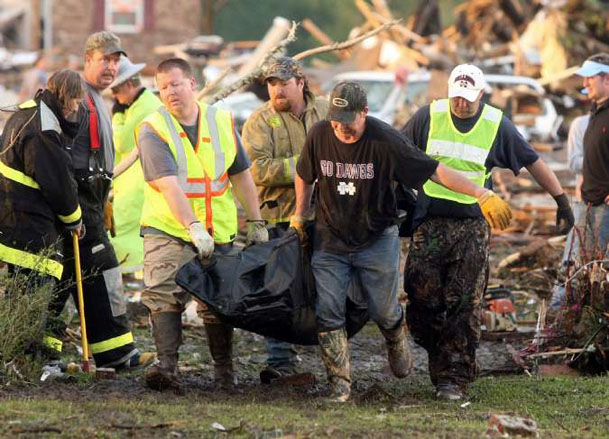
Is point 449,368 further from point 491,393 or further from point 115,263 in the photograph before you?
point 115,263

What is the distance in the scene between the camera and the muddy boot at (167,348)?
7422 millimetres

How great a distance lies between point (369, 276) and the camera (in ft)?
24.7

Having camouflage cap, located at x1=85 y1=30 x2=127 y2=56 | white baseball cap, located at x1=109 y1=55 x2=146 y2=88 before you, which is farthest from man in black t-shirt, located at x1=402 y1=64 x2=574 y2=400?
white baseball cap, located at x1=109 y1=55 x2=146 y2=88

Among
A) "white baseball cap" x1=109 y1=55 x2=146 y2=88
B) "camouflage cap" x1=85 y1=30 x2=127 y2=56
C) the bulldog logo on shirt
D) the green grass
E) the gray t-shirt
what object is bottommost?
the green grass

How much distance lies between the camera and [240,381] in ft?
27.2

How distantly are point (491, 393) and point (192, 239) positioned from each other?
207cm

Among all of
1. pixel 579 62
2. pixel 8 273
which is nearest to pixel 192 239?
pixel 8 273

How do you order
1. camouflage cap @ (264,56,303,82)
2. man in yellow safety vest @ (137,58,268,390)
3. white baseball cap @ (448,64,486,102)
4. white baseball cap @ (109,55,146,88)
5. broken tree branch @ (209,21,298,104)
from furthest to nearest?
broken tree branch @ (209,21,298,104) → white baseball cap @ (109,55,146,88) → camouflage cap @ (264,56,303,82) → white baseball cap @ (448,64,486,102) → man in yellow safety vest @ (137,58,268,390)

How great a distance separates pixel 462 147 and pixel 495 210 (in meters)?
0.65

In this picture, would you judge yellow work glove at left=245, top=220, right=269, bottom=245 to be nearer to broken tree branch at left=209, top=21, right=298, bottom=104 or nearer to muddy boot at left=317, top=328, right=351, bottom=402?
muddy boot at left=317, top=328, right=351, bottom=402

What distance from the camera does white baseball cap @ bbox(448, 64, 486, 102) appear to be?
760cm

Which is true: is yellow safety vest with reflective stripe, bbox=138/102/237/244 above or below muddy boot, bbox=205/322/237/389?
above

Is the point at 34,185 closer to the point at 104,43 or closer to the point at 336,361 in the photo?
the point at 104,43

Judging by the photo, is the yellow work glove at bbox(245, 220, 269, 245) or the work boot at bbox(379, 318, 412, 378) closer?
the work boot at bbox(379, 318, 412, 378)
